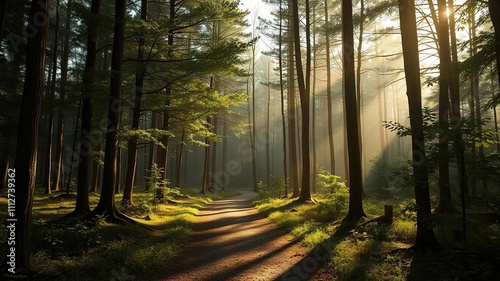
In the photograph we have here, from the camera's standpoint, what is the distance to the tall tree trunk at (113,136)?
8.40 m

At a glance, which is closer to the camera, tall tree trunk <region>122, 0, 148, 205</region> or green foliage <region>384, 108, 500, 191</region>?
green foliage <region>384, 108, 500, 191</region>

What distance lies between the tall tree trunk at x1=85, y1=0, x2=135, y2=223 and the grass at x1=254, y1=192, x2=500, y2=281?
18.7 feet

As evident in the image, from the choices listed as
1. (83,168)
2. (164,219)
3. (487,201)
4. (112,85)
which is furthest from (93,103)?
(487,201)

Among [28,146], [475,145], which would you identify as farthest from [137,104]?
[475,145]

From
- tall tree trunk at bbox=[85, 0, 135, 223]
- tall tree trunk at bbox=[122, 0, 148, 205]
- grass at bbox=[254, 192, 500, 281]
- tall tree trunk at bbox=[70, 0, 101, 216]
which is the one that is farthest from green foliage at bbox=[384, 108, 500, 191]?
tall tree trunk at bbox=[122, 0, 148, 205]

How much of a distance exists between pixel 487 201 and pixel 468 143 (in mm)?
986

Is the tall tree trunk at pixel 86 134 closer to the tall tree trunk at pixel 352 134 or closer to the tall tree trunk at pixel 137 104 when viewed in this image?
the tall tree trunk at pixel 137 104

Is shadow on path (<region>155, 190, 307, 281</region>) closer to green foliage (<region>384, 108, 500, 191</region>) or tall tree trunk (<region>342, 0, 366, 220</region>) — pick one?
tall tree trunk (<region>342, 0, 366, 220</region>)

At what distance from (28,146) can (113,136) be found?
4.17 m

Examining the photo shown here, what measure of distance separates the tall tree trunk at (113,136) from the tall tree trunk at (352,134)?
728cm

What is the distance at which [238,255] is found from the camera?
6.55 metres

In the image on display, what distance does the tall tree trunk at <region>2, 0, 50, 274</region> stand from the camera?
451 cm

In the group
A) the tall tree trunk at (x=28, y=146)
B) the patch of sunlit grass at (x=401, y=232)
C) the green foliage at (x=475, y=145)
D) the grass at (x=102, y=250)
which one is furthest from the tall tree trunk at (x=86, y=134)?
the green foliage at (x=475, y=145)

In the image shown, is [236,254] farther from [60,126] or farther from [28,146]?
[60,126]
